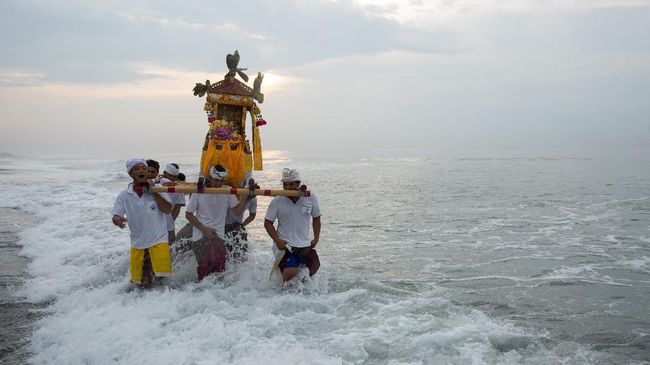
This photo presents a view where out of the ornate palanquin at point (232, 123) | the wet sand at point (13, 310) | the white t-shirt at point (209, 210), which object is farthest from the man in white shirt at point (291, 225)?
the wet sand at point (13, 310)

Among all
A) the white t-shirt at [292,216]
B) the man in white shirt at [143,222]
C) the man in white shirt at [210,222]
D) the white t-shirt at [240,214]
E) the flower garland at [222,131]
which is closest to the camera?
the man in white shirt at [143,222]

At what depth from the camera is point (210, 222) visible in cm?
627

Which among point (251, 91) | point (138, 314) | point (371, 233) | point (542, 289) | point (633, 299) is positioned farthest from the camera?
point (371, 233)

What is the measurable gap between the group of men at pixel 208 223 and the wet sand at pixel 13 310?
1182 millimetres

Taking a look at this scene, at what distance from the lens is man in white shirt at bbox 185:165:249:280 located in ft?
20.4

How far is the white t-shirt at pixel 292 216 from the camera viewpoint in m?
6.12

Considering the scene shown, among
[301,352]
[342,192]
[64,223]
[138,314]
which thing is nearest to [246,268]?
[138,314]

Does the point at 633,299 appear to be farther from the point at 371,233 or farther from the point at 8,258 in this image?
the point at 8,258

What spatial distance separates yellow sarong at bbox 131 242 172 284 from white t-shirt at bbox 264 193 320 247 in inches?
49.5

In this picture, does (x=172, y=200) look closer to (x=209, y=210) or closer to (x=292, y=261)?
(x=209, y=210)

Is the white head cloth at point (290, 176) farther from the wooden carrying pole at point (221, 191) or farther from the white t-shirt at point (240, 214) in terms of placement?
the white t-shirt at point (240, 214)

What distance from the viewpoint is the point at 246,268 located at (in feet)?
21.9

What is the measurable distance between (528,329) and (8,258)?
807cm

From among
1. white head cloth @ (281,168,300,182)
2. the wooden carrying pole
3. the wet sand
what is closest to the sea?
the wet sand
